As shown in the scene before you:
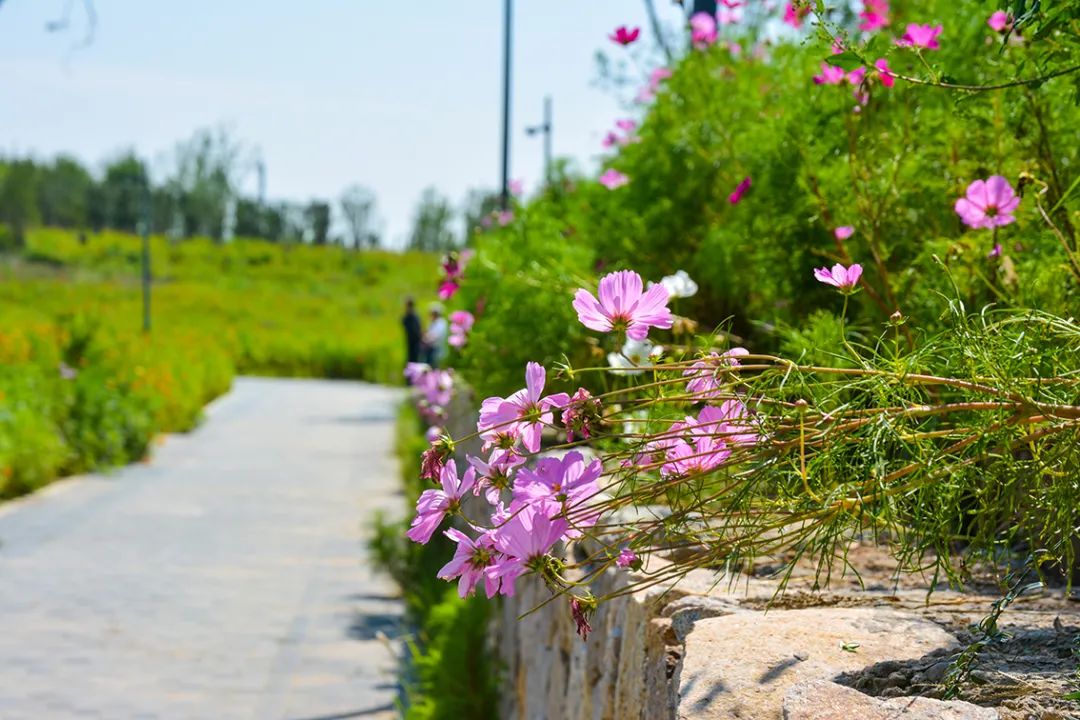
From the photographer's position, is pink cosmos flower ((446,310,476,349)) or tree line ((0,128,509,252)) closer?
pink cosmos flower ((446,310,476,349))

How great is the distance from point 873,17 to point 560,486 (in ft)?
8.67

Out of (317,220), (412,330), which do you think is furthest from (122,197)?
(412,330)

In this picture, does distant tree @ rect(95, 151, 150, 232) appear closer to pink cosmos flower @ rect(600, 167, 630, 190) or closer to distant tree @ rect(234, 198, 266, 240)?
distant tree @ rect(234, 198, 266, 240)

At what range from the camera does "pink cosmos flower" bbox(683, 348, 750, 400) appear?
5.03 feet

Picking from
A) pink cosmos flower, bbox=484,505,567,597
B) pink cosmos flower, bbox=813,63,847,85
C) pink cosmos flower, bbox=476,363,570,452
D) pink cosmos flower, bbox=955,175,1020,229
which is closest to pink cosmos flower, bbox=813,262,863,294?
pink cosmos flower, bbox=476,363,570,452

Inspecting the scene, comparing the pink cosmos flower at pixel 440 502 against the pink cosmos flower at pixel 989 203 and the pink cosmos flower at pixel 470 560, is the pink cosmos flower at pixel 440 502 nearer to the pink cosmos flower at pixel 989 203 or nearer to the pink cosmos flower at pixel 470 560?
the pink cosmos flower at pixel 470 560

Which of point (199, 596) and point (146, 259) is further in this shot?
point (146, 259)

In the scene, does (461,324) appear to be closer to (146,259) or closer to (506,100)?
(506,100)

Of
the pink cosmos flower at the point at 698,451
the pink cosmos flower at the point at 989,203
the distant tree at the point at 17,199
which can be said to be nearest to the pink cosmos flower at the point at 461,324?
the pink cosmos flower at the point at 989,203

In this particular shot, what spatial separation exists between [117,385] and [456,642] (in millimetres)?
10361

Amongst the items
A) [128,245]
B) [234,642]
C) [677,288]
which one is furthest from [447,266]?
[128,245]

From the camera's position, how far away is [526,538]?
1.58m

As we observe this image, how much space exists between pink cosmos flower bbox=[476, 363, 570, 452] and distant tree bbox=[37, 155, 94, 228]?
94.3 m

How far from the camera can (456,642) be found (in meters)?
4.83
